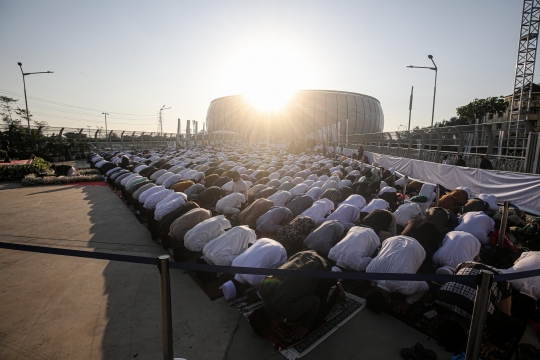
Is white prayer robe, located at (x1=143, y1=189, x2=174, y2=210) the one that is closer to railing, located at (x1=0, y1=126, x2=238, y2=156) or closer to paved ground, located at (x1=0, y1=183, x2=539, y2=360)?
paved ground, located at (x1=0, y1=183, x2=539, y2=360)

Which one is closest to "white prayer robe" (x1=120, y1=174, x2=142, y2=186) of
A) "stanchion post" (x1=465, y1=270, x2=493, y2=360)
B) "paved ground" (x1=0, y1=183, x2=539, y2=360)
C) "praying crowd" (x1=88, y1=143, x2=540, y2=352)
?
"praying crowd" (x1=88, y1=143, x2=540, y2=352)

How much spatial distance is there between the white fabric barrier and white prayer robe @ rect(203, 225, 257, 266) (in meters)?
8.59

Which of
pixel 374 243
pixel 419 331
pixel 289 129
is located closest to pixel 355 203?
pixel 374 243

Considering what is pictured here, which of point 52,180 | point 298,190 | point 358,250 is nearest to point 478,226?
point 358,250

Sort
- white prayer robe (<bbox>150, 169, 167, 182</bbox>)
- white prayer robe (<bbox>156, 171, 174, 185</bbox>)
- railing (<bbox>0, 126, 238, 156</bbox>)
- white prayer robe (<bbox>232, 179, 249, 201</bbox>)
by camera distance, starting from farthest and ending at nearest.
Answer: railing (<bbox>0, 126, 238, 156</bbox>), white prayer robe (<bbox>150, 169, 167, 182</bbox>), white prayer robe (<bbox>156, 171, 174, 185</bbox>), white prayer robe (<bbox>232, 179, 249, 201</bbox>)

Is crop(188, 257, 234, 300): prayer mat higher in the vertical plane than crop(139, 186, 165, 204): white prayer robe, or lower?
lower

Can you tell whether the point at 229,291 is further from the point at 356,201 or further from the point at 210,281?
the point at 356,201

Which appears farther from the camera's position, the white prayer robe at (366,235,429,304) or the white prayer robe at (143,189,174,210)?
the white prayer robe at (143,189,174,210)

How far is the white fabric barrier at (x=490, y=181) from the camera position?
26.2 feet

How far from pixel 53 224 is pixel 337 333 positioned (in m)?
8.44

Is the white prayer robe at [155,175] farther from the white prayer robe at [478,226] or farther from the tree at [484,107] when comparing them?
the tree at [484,107]

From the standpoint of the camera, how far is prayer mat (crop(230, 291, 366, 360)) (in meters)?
3.20

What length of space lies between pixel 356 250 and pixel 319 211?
255 cm

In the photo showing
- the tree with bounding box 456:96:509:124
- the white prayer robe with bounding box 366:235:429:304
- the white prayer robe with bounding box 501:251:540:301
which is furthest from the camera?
the tree with bounding box 456:96:509:124
